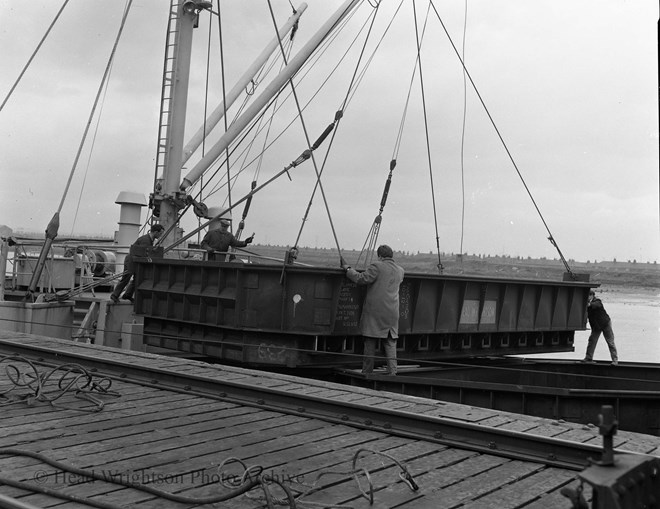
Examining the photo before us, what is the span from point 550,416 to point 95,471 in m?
6.97

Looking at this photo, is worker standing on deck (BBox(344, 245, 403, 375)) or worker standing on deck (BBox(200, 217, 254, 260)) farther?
worker standing on deck (BBox(200, 217, 254, 260))

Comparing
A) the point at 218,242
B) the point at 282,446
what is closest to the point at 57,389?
the point at 282,446

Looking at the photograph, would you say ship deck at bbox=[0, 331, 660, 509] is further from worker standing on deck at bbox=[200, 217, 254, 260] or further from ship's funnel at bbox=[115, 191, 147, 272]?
ship's funnel at bbox=[115, 191, 147, 272]

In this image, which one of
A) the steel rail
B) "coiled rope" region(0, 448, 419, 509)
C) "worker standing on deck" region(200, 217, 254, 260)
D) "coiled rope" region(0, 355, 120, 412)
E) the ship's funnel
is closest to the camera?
"coiled rope" region(0, 448, 419, 509)

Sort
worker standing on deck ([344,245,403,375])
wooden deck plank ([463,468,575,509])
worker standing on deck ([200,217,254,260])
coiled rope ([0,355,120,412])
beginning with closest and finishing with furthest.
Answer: wooden deck plank ([463,468,575,509]) → coiled rope ([0,355,120,412]) → worker standing on deck ([344,245,403,375]) → worker standing on deck ([200,217,254,260])

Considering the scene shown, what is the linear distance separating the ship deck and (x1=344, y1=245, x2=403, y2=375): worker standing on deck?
313 cm

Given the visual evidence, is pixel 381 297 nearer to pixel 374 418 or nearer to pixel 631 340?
pixel 374 418

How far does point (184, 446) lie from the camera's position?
16.1ft

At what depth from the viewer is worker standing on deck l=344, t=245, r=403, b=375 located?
33.5 ft

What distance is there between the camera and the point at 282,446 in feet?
16.5

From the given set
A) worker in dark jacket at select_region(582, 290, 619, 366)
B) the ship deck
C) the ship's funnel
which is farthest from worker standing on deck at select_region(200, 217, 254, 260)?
worker in dark jacket at select_region(582, 290, 619, 366)

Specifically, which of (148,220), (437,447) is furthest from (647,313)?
(437,447)

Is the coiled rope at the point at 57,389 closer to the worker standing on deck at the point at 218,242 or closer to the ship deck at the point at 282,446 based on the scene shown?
the ship deck at the point at 282,446

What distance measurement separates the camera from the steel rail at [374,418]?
4.79 m
